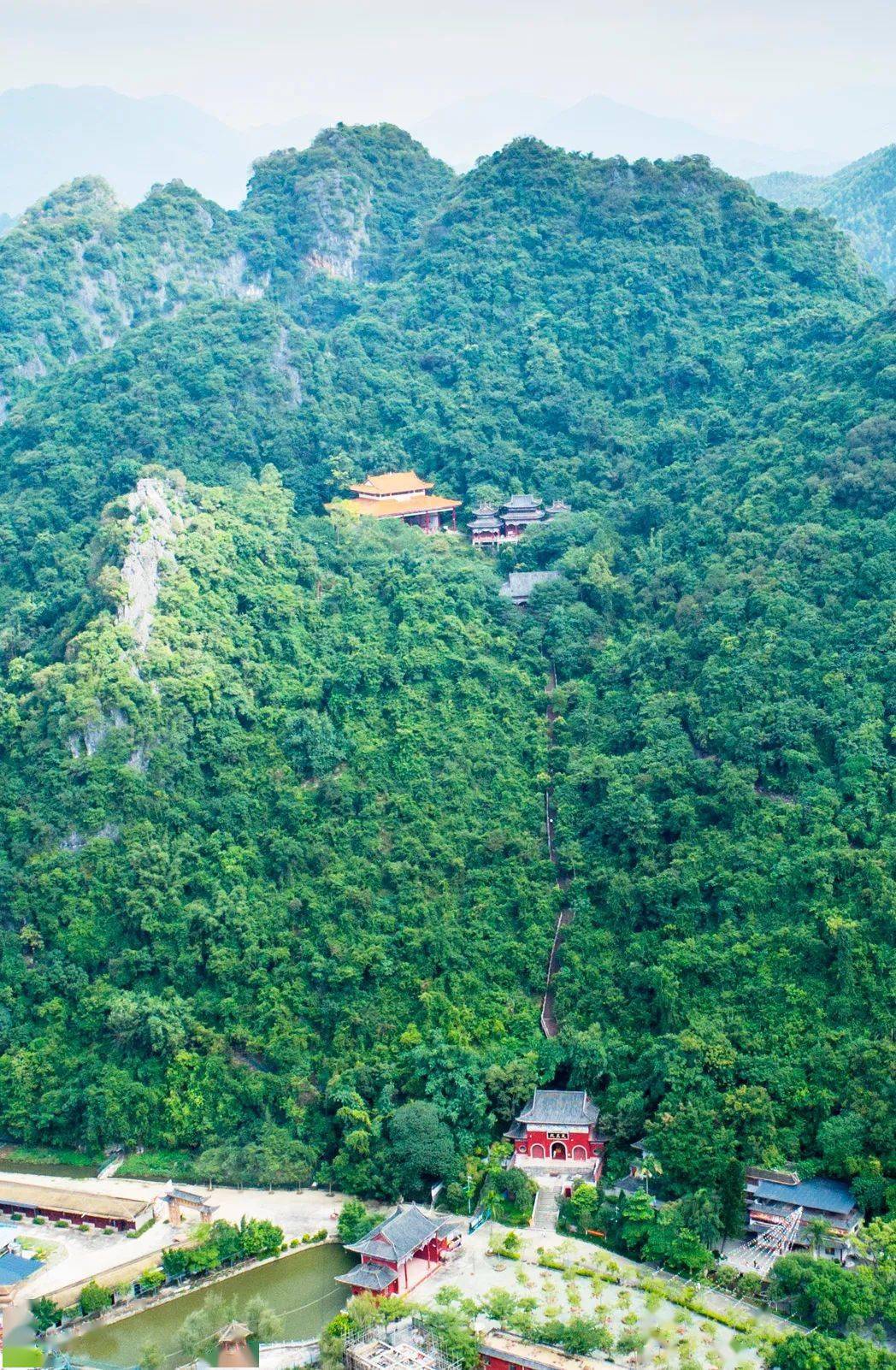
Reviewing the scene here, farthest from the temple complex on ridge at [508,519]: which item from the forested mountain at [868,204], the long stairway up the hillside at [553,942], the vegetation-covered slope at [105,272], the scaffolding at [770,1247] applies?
the forested mountain at [868,204]

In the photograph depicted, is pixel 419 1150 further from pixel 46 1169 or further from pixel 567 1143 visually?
pixel 46 1169

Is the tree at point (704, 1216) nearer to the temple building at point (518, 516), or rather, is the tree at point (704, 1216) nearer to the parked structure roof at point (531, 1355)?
the parked structure roof at point (531, 1355)

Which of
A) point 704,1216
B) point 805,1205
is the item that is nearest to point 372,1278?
point 704,1216

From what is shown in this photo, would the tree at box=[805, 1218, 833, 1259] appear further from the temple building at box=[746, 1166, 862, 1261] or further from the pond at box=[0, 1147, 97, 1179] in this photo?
the pond at box=[0, 1147, 97, 1179]

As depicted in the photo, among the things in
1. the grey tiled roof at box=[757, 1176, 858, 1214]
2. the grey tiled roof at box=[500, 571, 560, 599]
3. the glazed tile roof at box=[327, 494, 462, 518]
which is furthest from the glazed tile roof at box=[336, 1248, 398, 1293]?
the glazed tile roof at box=[327, 494, 462, 518]

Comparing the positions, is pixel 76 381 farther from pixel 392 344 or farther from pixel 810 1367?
pixel 810 1367

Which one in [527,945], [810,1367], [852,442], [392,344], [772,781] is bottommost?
[810,1367]

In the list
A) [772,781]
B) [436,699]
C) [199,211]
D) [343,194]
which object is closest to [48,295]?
[199,211]
